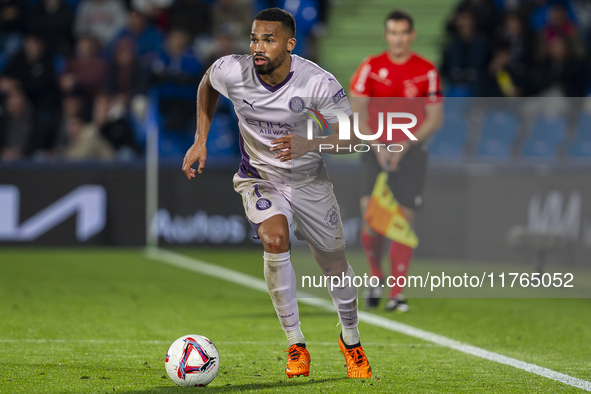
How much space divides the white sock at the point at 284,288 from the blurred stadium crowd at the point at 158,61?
8099 millimetres

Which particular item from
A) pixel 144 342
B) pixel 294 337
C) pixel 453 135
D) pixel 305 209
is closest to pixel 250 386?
pixel 294 337

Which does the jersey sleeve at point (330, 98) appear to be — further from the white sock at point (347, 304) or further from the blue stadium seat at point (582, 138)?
the blue stadium seat at point (582, 138)

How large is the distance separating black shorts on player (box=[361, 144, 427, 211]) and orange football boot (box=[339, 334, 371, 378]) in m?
2.83

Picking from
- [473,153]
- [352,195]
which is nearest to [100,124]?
[473,153]

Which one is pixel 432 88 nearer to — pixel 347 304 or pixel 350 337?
pixel 347 304

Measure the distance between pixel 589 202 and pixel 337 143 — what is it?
5142 mm

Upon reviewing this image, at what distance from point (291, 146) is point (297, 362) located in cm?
102

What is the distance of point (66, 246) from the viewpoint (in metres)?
12.5

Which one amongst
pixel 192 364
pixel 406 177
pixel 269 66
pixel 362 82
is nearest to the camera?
pixel 192 364

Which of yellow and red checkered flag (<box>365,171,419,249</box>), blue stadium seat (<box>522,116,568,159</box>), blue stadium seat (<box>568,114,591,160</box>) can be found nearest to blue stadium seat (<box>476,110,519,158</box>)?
blue stadium seat (<box>522,116,568,159</box>)

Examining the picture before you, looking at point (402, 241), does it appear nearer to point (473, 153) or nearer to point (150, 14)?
point (473, 153)

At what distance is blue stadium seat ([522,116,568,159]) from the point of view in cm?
1068

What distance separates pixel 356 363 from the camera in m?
5.08

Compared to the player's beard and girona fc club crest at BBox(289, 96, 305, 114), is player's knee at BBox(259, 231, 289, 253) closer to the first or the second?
Answer: girona fc club crest at BBox(289, 96, 305, 114)
